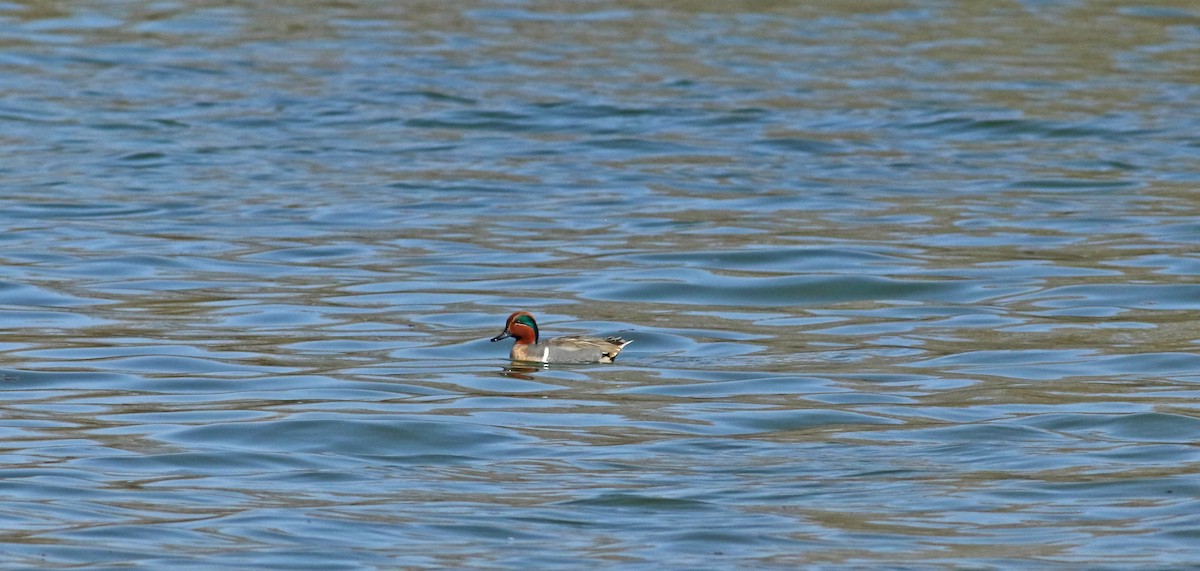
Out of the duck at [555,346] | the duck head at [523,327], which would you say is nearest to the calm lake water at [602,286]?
the duck at [555,346]

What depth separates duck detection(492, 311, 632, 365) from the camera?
11.8m

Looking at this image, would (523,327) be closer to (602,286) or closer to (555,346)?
(555,346)

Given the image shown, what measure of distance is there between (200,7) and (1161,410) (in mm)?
21261

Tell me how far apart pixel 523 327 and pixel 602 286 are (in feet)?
8.95

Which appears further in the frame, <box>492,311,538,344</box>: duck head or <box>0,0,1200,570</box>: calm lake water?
<box>492,311,538,344</box>: duck head

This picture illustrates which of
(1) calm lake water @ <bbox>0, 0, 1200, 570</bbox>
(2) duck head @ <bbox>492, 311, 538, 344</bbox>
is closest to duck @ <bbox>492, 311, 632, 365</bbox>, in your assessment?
(2) duck head @ <bbox>492, 311, 538, 344</bbox>

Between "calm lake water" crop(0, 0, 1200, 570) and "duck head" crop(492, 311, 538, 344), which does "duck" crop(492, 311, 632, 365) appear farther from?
"calm lake water" crop(0, 0, 1200, 570)

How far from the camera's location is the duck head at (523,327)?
11820mm

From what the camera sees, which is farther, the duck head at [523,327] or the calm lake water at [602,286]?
the duck head at [523,327]

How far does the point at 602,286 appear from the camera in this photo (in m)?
14.5

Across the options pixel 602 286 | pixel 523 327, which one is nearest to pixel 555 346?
pixel 523 327

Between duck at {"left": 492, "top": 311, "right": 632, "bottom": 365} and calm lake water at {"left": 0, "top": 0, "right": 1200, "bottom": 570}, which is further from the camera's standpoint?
duck at {"left": 492, "top": 311, "right": 632, "bottom": 365}

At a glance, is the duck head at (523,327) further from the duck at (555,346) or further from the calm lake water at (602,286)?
the calm lake water at (602,286)

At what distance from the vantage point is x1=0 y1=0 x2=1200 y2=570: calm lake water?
27.6ft
